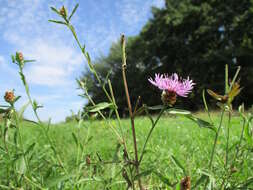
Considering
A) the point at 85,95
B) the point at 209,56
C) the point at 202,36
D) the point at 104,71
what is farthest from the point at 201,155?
the point at 104,71

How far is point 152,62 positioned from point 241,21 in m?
7.41

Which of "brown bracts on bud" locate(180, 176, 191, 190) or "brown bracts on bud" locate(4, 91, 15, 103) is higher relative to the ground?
"brown bracts on bud" locate(4, 91, 15, 103)

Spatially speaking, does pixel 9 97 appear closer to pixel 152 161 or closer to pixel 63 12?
pixel 63 12

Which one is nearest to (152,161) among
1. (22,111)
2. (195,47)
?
(22,111)

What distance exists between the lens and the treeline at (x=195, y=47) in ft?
48.5

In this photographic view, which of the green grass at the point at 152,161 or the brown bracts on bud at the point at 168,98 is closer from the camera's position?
the brown bracts on bud at the point at 168,98

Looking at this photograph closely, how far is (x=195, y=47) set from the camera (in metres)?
17.0

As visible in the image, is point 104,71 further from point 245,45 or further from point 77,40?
point 77,40

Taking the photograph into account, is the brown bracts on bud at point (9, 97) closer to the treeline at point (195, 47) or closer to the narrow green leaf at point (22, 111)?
the narrow green leaf at point (22, 111)

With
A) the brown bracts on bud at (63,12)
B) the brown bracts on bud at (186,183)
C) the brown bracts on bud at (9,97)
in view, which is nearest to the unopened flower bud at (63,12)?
the brown bracts on bud at (63,12)

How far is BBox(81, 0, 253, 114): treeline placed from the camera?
48.5 feet

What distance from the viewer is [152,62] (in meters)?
19.8

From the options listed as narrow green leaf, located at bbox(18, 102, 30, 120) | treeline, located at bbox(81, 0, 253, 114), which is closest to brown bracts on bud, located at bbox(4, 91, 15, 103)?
narrow green leaf, located at bbox(18, 102, 30, 120)

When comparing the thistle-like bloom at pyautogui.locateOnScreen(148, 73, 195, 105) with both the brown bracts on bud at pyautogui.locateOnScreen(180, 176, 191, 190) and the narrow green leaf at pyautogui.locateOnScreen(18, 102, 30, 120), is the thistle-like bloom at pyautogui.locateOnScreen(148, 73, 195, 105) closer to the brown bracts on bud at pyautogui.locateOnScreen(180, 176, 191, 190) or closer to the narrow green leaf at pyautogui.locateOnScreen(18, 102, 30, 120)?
the brown bracts on bud at pyautogui.locateOnScreen(180, 176, 191, 190)
